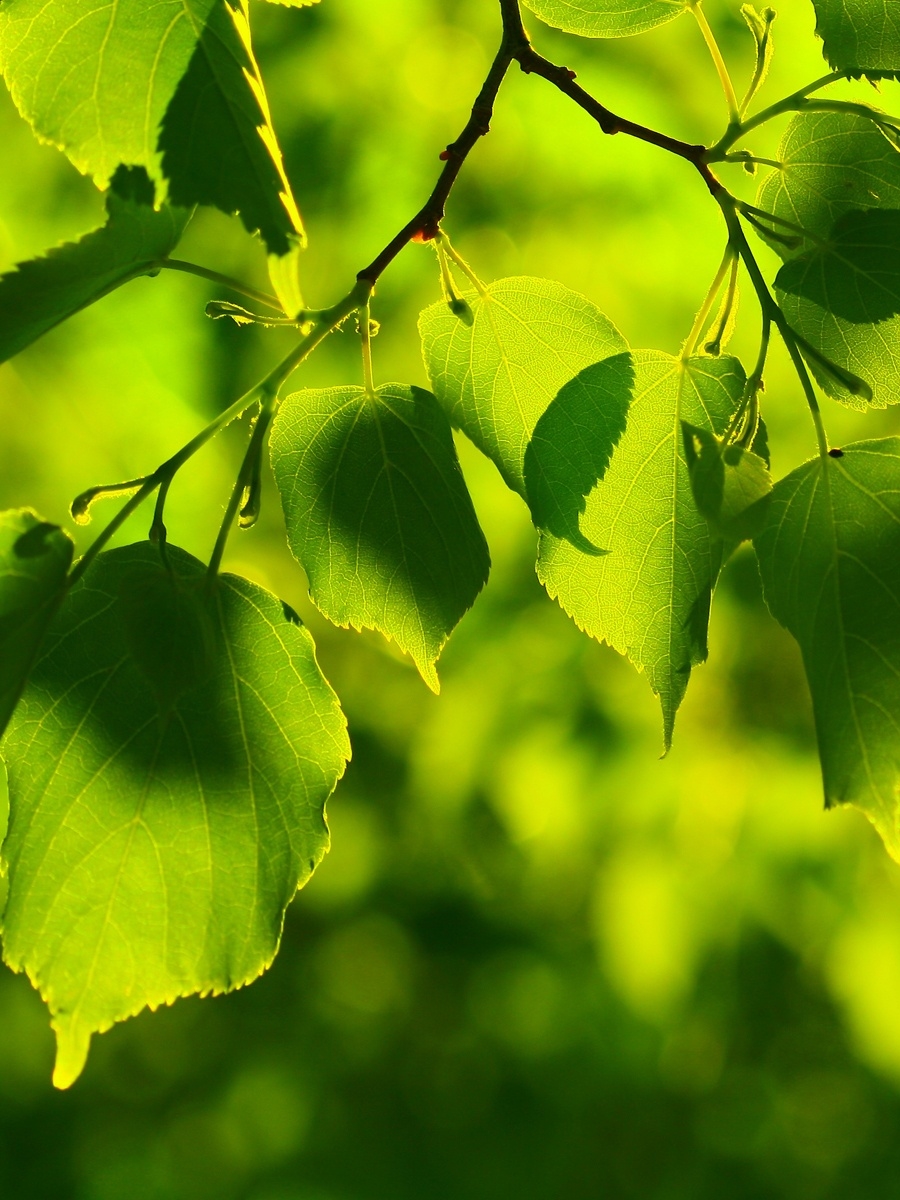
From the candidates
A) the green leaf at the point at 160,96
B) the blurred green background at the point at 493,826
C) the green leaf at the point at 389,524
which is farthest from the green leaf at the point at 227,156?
the blurred green background at the point at 493,826

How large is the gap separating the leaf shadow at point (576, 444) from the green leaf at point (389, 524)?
0.10 ft

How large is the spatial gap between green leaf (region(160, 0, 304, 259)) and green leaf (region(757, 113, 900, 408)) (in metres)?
0.19

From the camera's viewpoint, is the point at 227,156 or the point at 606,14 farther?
the point at 606,14

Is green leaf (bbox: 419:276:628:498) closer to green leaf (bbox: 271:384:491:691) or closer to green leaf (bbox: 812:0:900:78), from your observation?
green leaf (bbox: 271:384:491:691)

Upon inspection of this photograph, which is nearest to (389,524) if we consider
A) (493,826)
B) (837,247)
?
(837,247)

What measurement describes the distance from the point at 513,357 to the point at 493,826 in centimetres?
128

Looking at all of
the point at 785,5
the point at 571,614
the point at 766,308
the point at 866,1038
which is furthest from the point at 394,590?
the point at 866,1038

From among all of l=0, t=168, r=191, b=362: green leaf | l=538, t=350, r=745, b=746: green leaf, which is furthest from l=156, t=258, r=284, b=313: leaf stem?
l=538, t=350, r=745, b=746: green leaf

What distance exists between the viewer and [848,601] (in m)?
0.38

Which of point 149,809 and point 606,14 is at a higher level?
point 606,14

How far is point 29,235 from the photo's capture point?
1.55 metres

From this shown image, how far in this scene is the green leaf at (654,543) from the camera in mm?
400

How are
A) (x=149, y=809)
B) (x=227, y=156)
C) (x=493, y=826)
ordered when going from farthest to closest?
(x=493, y=826) < (x=149, y=809) < (x=227, y=156)

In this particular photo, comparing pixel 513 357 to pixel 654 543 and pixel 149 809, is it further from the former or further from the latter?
pixel 149 809
